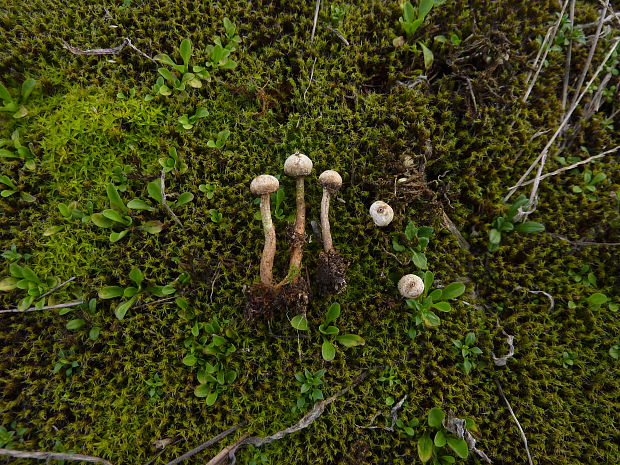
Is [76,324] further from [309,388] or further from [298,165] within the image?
[298,165]

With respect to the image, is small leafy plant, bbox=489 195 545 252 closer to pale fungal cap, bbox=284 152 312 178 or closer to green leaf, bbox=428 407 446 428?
green leaf, bbox=428 407 446 428

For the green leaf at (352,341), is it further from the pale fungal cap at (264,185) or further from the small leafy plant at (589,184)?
the small leafy plant at (589,184)

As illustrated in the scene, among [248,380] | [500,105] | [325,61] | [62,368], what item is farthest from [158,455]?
[500,105]

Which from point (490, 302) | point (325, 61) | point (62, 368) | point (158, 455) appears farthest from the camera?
point (325, 61)

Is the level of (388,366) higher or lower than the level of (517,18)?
lower

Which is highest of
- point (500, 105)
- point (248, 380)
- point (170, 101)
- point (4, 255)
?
point (500, 105)

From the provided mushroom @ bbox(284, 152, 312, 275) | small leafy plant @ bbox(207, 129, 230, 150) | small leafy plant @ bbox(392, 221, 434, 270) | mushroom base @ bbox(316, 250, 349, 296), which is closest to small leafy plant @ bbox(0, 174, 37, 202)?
small leafy plant @ bbox(207, 129, 230, 150)

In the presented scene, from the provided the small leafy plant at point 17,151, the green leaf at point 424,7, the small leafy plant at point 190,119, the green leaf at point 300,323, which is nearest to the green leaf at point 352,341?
the green leaf at point 300,323

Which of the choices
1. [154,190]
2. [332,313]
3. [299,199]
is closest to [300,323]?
[332,313]

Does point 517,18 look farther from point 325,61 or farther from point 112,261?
point 112,261
